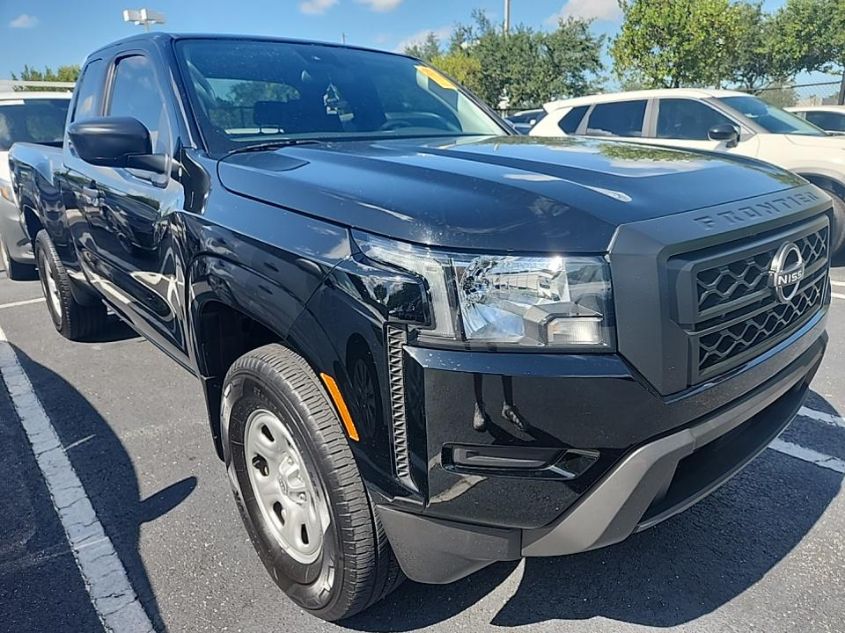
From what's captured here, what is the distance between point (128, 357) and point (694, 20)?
20.6 meters

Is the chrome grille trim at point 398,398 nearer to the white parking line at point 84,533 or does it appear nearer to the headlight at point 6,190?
the white parking line at point 84,533

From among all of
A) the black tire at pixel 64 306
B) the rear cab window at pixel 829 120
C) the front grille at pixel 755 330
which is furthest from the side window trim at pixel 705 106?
the black tire at pixel 64 306

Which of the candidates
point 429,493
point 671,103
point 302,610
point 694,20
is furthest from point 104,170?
point 694,20

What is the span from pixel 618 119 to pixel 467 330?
23.6ft

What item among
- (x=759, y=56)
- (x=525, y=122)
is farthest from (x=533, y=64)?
(x=525, y=122)

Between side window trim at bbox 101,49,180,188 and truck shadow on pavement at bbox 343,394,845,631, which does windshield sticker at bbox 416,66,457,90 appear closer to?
side window trim at bbox 101,49,180,188

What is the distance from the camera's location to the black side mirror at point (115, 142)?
2.48m

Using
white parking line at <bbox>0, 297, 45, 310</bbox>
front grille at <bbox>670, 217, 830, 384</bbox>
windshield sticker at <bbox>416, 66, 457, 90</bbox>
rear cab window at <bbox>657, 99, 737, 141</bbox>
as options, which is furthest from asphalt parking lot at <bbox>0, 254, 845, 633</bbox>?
rear cab window at <bbox>657, 99, 737, 141</bbox>

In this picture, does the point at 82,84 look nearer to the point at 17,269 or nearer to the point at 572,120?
the point at 17,269

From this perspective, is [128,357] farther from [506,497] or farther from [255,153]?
[506,497]

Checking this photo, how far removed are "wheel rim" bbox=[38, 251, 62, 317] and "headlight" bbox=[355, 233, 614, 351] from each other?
413 cm

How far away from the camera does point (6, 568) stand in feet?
7.79

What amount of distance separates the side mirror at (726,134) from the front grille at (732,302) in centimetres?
540

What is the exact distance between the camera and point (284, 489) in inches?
83.7
